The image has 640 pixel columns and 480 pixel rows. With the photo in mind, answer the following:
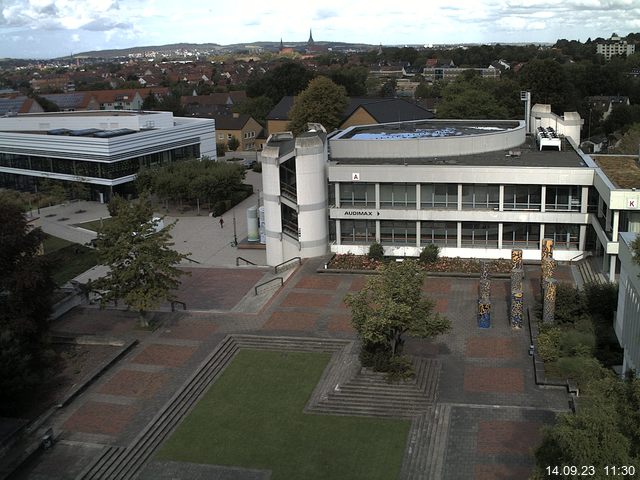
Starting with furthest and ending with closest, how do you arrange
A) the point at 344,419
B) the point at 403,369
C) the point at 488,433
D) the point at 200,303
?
the point at 200,303 < the point at 403,369 < the point at 344,419 < the point at 488,433

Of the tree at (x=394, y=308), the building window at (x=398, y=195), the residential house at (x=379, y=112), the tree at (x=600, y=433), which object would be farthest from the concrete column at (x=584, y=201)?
the residential house at (x=379, y=112)

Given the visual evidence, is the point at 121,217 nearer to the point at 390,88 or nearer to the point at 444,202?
the point at 444,202

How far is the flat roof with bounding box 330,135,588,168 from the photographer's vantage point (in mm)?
41781

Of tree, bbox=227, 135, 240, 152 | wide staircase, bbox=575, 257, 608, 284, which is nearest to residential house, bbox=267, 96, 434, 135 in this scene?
tree, bbox=227, 135, 240, 152

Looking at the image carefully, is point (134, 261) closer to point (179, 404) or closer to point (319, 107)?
point (179, 404)

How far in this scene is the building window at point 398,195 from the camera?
4147 centimetres

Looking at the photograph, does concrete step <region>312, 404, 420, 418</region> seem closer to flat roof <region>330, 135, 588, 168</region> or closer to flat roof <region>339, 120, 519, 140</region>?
flat roof <region>330, 135, 588, 168</region>

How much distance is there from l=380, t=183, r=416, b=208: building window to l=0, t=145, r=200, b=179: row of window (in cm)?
3344

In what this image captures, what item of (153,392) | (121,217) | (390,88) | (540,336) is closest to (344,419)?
(153,392)

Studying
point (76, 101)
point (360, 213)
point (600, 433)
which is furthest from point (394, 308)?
point (76, 101)

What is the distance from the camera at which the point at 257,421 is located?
23922mm

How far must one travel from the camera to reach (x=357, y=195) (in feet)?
139

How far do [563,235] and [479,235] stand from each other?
188 inches

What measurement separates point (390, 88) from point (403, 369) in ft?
477
